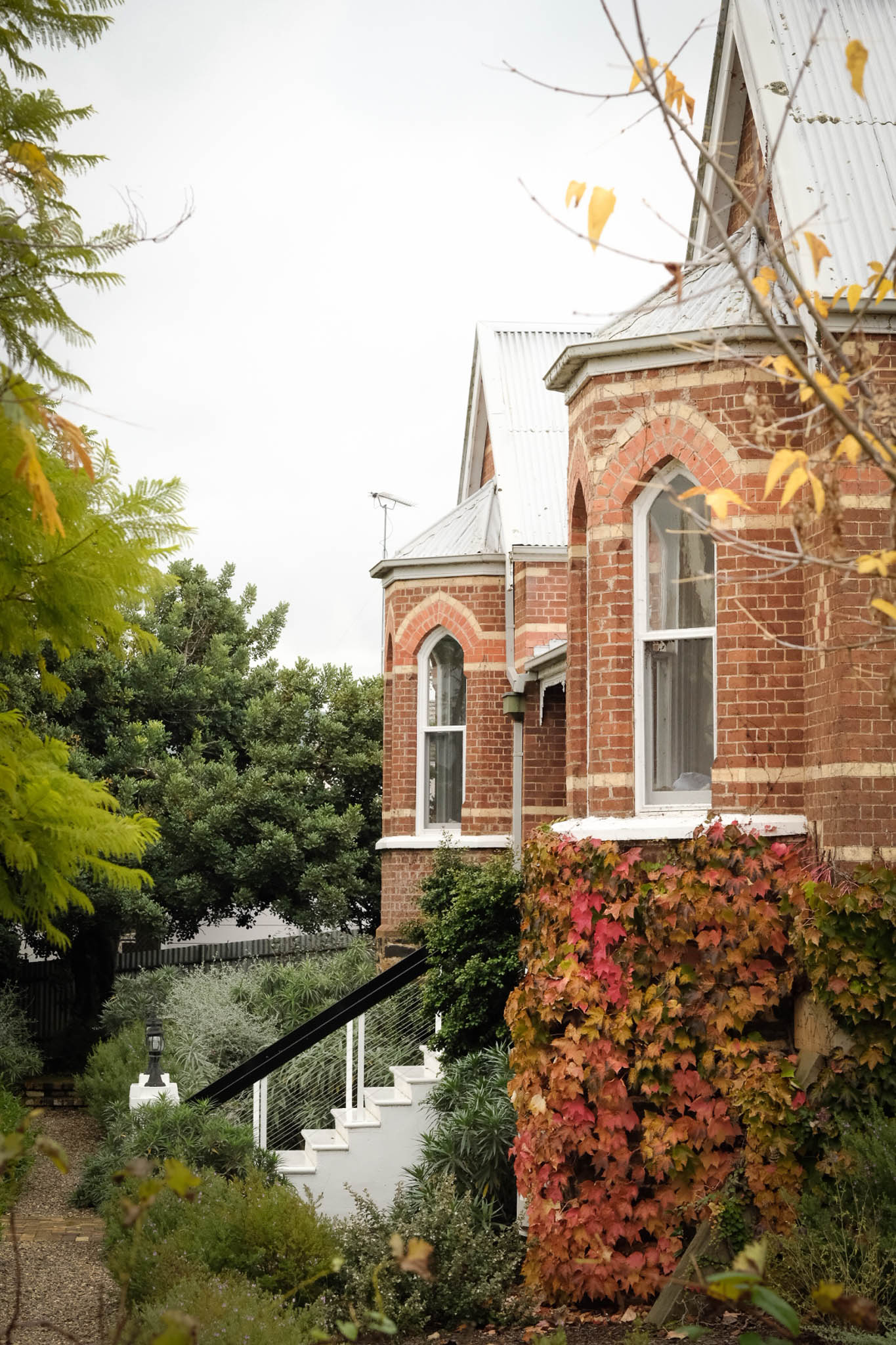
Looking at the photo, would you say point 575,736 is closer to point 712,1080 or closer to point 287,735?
point 712,1080

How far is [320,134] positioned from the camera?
42.1 m

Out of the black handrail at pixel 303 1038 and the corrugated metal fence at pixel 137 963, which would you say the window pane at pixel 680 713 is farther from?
the corrugated metal fence at pixel 137 963

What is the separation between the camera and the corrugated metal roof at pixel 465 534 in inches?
651

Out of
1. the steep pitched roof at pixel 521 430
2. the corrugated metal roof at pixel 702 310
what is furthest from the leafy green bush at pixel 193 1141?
the steep pitched roof at pixel 521 430

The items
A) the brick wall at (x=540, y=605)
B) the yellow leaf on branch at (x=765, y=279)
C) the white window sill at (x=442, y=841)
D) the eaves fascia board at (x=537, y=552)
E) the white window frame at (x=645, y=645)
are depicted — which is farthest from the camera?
the white window sill at (x=442, y=841)

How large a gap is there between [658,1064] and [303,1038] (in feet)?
12.8

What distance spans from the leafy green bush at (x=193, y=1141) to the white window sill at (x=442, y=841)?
15.9 ft

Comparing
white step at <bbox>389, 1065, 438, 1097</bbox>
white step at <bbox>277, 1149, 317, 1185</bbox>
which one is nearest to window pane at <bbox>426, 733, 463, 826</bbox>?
white step at <bbox>389, 1065, 438, 1097</bbox>

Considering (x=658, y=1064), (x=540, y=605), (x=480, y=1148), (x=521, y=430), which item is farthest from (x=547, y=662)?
(x=658, y=1064)

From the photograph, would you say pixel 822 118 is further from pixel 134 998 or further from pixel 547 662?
pixel 134 998

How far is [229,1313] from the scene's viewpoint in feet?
22.2

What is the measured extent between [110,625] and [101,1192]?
21.0 feet

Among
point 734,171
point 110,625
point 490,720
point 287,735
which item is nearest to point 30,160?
point 110,625

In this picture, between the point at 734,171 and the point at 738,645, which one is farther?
the point at 734,171
